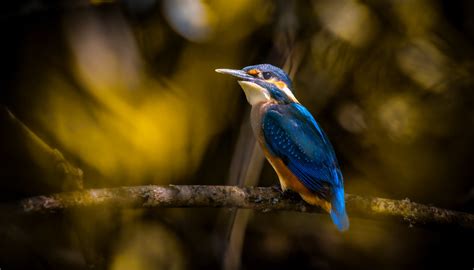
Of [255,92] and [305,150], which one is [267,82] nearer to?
[255,92]

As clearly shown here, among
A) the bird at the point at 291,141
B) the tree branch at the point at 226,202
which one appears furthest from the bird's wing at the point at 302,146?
the tree branch at the point at 226,202

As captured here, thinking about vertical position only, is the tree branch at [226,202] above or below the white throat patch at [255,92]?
below

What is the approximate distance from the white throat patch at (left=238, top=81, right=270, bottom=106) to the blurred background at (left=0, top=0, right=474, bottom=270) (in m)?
0.18

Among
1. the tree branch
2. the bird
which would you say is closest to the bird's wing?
the bird

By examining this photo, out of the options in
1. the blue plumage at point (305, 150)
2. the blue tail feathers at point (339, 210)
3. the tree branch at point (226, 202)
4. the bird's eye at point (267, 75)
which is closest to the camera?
the tree branch at point (226, 202)

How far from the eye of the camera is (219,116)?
2951mm

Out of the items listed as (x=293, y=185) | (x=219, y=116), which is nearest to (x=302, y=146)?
(x=293, y=185)

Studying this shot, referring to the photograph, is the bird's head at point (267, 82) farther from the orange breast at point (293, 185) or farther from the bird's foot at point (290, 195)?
the bird's foot at point (290, 195)

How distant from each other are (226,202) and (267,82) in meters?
0.71

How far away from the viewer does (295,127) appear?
7.80ft

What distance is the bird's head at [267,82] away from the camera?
8.14 feet

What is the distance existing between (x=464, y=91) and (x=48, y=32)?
244cm

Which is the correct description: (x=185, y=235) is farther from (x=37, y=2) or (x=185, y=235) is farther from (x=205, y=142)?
(x=37, y=2)

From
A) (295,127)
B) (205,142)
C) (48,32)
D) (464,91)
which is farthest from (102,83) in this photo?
(464,91)
